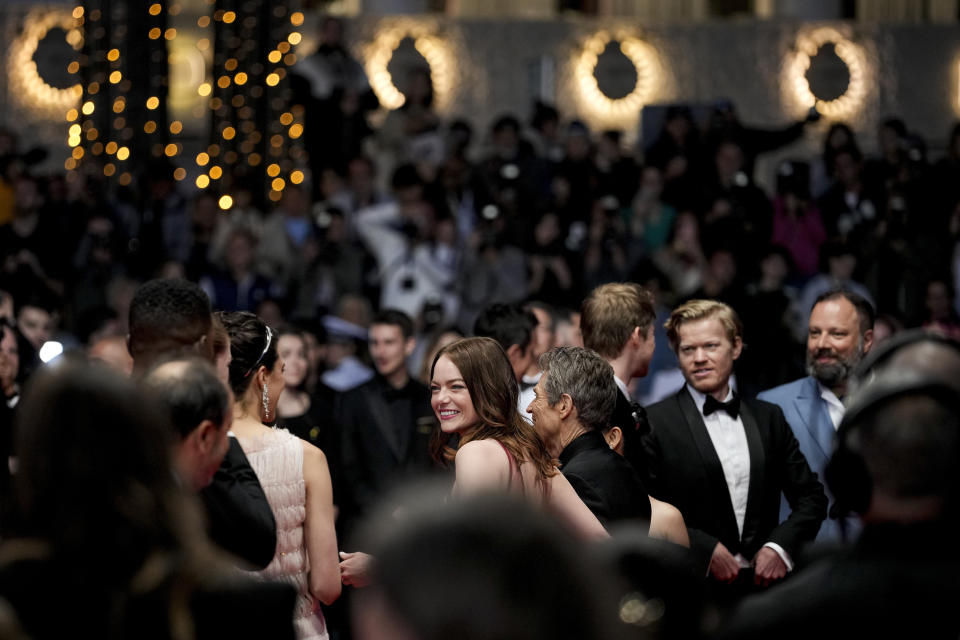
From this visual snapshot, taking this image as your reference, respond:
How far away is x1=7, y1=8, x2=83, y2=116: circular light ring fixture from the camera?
17.3 metres

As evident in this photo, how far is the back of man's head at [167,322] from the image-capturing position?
4.40 m

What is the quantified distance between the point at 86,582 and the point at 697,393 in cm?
386

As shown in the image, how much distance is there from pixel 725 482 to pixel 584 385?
109 cm

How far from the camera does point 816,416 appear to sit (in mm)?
6383

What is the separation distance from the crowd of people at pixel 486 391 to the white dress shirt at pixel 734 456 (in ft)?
0.05

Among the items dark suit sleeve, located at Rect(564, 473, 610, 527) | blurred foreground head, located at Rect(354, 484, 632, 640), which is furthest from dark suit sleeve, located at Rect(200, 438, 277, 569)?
blurred foreground head, located at Rect(354, 484, 632, 640)

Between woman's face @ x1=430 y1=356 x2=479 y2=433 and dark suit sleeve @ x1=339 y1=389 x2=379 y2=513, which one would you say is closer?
woman's face @ x1=430 y1=356 x2=479 y2=433

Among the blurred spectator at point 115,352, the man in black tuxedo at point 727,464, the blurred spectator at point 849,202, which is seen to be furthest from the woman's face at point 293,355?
the blurred spectator at point 849,202

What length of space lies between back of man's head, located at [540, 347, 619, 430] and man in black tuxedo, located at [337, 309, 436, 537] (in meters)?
2.65

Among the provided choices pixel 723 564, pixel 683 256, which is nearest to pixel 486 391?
pixel 723 564

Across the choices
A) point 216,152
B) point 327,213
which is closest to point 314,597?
point 327,213

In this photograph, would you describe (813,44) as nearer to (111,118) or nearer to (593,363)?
(111,118)

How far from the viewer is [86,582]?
2.58 m

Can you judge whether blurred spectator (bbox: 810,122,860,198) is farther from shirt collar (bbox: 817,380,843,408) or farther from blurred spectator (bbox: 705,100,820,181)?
shirt collar (bbox: 817,380,843,408)
